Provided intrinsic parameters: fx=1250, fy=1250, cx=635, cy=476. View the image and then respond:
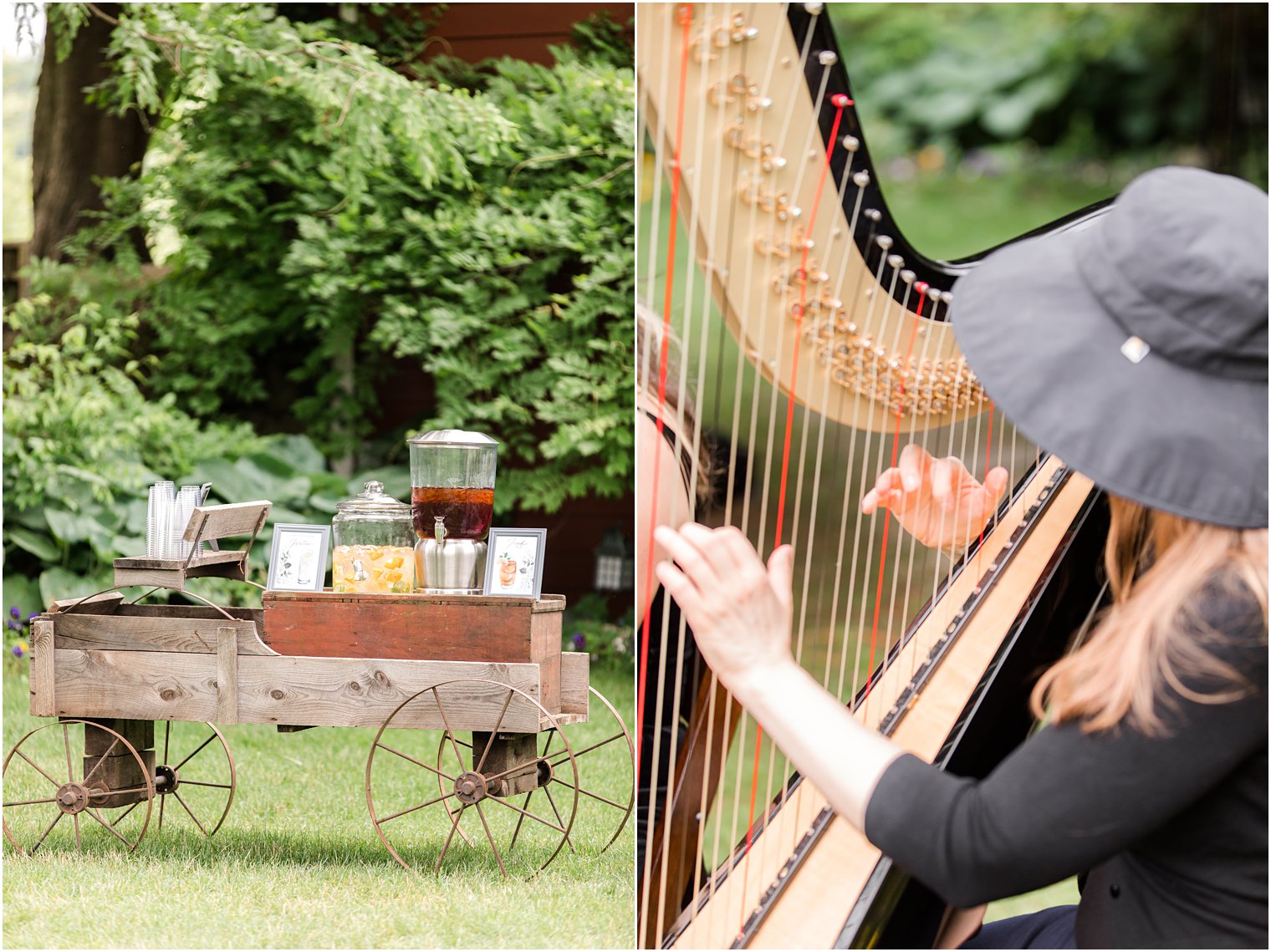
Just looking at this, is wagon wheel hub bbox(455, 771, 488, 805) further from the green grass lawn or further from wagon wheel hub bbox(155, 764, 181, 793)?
wagon wheel hub bbox(155, 764, 181, 793)

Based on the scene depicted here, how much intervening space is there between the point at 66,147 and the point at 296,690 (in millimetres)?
3462

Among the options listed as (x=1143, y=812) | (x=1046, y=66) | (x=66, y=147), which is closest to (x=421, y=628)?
(x=1143, y=812)

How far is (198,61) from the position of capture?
3.90 metres

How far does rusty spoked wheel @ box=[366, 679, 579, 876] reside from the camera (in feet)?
7.00

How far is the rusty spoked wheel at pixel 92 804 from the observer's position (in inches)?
90.5

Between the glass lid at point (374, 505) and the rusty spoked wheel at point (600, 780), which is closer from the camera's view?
the glass lid at point (374, 505)

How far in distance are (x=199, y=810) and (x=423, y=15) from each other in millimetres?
3307

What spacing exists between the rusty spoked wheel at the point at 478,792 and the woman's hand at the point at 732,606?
1154mm

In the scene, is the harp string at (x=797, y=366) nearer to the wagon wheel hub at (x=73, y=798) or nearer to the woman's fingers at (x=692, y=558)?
the woman's fingers at (x=692, y=558)

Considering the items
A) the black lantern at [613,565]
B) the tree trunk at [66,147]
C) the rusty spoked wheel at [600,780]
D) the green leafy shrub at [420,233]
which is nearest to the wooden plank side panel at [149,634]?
the rusty spoked wheel at [600,780]

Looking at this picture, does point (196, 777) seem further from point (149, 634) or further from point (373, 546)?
point (373, 546)

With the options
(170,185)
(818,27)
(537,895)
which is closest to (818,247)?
(818,27)

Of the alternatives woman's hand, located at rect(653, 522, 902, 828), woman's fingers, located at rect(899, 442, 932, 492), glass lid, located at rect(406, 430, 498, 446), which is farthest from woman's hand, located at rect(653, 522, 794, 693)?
glass lid, located at rect(406, 430, 498, 446)

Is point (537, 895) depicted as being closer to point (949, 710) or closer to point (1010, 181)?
point (949, 710)
